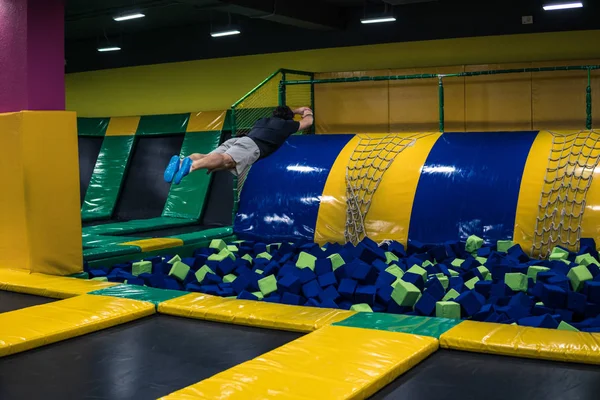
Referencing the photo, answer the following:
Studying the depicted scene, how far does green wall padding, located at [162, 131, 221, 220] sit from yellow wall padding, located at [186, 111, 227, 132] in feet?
0.28

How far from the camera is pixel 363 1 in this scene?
8609 mm

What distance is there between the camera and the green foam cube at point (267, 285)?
14.6 ft

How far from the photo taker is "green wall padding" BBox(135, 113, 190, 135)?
900 centimetres

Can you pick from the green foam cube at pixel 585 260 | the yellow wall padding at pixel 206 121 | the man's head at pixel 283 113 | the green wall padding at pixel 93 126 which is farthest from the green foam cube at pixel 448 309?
the green wall padding at pixel 93 126

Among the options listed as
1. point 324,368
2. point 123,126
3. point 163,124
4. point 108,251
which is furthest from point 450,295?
point 123,126

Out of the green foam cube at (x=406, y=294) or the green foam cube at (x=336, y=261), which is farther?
the green foam cube at (x=336, y=261)

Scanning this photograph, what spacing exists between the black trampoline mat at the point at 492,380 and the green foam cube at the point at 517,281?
4.57 feet

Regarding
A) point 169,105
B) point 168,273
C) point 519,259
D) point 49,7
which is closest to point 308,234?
point 168,273

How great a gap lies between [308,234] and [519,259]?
192 cm

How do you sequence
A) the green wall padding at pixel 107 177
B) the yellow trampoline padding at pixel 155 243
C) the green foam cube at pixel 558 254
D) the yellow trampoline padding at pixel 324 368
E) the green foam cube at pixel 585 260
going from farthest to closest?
the green wall padding at pixel 107 177 → the yellow trampoline padding at pixel 155 243 → the green foam cube at pixel 558 254 → the green foam cube at pixel 585 260 → the yellow trampoline padding at pixel 324 368

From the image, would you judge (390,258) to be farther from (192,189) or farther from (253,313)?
(192,189)

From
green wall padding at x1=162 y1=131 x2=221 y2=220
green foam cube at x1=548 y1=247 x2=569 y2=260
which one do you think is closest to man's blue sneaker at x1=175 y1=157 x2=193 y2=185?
green foam cube at x1=548 y1=247 x2=569 y2=260

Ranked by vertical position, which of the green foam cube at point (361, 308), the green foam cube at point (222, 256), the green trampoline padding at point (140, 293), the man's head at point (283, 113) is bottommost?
the green foam cube at point (361, 308)

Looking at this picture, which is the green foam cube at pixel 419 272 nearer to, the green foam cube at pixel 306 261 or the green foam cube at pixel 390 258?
the green foam cube at pixel 390 258
